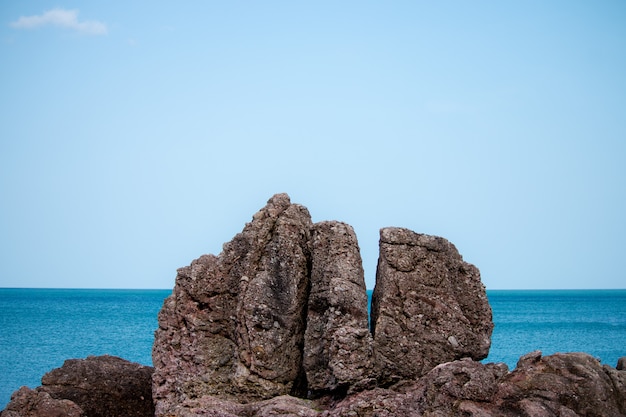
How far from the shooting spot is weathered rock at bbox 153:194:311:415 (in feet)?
51.9

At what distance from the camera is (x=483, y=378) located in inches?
542

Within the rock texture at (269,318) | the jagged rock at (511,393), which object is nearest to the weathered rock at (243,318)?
the rock texture at (269,318)

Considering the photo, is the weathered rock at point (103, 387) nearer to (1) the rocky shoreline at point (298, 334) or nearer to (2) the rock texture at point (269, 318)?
(1) the rocky shoreline at point (298, 334)

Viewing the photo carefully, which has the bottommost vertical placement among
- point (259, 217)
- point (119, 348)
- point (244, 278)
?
point (119, 348)

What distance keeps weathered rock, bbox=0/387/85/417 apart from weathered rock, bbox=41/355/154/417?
19.6 inches

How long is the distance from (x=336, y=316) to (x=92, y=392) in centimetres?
481

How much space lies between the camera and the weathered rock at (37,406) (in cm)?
1554

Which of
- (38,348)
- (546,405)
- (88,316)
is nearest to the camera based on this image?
(546,405)

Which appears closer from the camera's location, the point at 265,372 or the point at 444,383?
the point at 444,383

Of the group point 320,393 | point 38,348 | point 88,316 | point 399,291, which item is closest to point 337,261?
point 399,291

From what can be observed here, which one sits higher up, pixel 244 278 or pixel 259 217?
pixel 259 217

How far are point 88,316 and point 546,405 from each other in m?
112

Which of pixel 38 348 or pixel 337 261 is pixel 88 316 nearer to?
pixel 38 348

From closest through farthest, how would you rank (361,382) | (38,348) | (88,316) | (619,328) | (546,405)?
(546,405), (361,382), (38,348), (619,328), (88,316)
